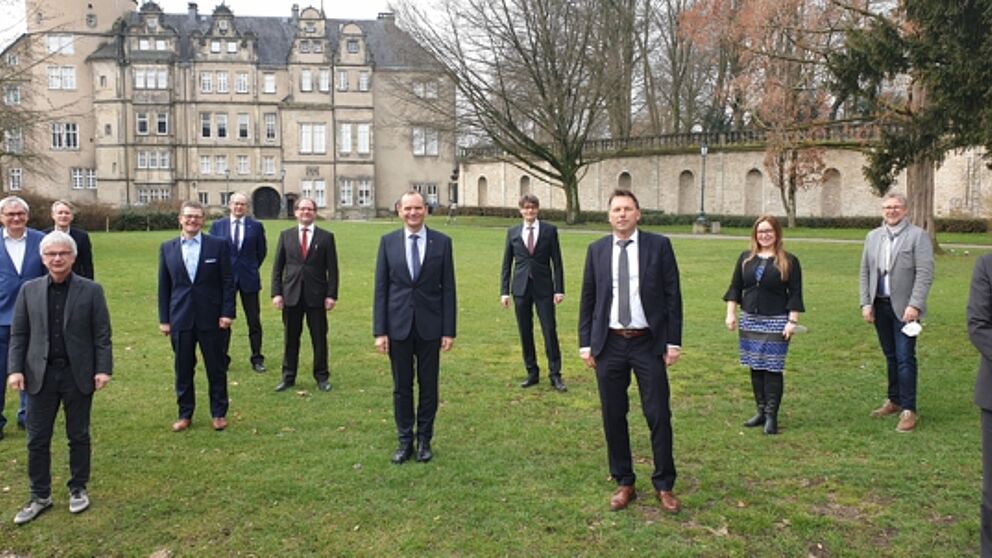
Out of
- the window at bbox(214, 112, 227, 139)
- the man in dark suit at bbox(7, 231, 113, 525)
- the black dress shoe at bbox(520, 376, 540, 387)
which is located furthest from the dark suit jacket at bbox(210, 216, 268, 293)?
the window at bbox(214, 112, 227, 139)

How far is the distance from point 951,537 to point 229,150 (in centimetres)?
6881

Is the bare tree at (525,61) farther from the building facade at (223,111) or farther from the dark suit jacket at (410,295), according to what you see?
the dark suit jacket at (410,295)

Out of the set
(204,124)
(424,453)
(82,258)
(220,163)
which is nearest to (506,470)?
(424,453)

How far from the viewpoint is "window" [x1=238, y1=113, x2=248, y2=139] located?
6775 centimetres

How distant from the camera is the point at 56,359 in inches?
216

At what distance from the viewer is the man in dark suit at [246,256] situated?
10047 mm

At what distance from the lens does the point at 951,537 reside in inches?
197

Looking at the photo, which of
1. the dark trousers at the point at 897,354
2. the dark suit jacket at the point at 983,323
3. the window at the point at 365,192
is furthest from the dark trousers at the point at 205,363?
the window at the point at 365,192

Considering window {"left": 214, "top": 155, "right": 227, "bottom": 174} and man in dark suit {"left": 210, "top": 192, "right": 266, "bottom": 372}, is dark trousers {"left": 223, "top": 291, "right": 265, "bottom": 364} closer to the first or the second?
man in dark suit {"left": 210, "top": 192, "right": 266, "bottom": 372}

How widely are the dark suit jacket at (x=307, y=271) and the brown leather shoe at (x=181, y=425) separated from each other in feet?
6.08

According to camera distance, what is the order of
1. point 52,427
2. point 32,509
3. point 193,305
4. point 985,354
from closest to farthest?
point 985,354, point 32,509, point 52,427, point 193,305

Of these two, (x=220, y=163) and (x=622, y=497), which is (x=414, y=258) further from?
(x=220, y=163)

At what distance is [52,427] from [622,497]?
3.96m

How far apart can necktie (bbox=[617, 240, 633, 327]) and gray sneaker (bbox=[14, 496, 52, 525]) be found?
4154mm
